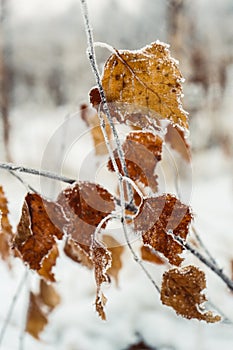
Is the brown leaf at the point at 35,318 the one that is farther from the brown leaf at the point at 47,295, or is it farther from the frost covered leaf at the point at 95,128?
the frost covered leaf at the point at 95,128

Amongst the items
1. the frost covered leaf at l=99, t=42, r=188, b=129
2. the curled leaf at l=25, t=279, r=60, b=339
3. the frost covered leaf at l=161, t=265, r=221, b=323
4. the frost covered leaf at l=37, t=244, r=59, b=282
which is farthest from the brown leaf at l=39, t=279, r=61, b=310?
the frost covered leaf at l=99, t=42, r=188, b=129

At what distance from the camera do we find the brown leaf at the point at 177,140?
600mm

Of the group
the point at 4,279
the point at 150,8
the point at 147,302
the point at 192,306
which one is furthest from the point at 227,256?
the point at 150,8

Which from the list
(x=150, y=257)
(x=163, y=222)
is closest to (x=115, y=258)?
(x=150, y=257)

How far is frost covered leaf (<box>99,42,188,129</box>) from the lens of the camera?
0.37 m

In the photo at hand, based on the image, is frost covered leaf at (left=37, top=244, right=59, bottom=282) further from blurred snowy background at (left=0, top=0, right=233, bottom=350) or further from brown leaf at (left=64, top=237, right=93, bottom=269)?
blurred snowy background at (left=0, top=0, right=233, bottom=350)

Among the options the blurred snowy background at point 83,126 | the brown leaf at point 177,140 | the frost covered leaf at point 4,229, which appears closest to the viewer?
the frost covered leaf at point 4,229

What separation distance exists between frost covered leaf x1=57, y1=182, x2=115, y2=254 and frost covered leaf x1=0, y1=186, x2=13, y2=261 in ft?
0.21

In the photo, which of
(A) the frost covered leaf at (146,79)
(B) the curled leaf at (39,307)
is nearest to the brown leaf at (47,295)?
(B) the curled leaf at (39,307)

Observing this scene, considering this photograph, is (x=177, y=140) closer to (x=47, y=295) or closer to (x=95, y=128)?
(x=95, y=128)

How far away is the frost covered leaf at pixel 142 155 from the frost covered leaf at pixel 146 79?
0.11m

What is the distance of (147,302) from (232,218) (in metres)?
0.82

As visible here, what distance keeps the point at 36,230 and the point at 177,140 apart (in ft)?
0.97

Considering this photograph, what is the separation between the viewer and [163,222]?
0.38m
